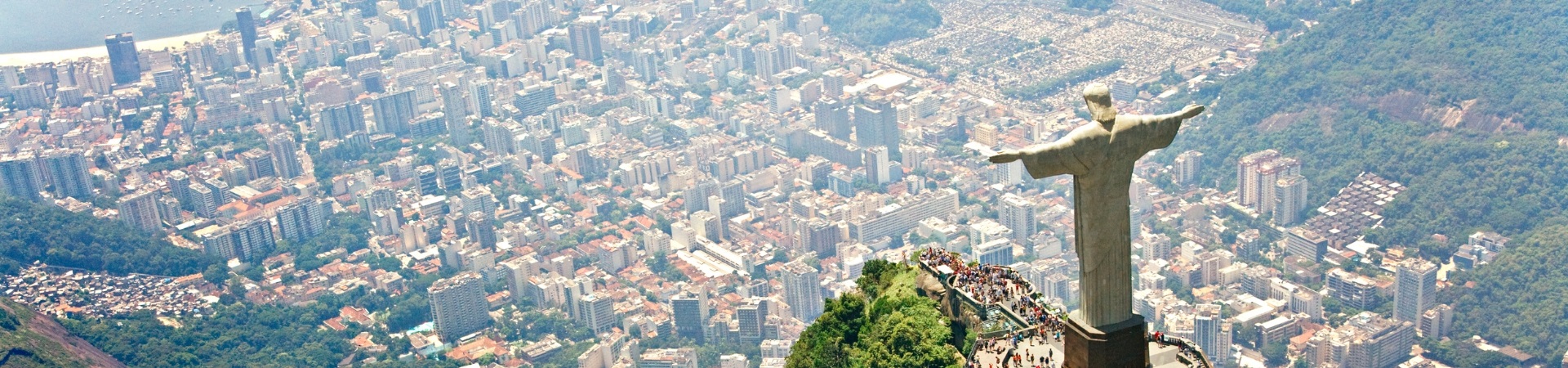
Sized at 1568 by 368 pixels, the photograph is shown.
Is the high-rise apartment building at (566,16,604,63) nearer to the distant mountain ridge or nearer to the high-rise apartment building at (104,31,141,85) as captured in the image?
the high-rise apartment building at (104,31,141,85)

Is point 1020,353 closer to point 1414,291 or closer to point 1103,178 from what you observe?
point 1103,178

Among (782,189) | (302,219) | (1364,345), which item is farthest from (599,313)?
(1364,345)

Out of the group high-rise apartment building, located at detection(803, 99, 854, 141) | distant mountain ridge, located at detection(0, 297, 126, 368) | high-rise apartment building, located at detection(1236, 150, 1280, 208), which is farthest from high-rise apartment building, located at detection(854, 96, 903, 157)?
distant mountain ridge, located at detection(0, 297, 126, 368)

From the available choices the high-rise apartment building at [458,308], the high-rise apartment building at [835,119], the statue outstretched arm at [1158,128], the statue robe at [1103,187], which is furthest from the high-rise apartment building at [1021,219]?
the statue outstretched arm at [1158,128]

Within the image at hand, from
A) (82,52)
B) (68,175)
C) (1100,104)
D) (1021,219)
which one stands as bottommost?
(1021,219)

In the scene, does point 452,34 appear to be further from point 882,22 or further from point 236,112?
point 882,22

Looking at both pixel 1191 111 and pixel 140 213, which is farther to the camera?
pixel 140 213
